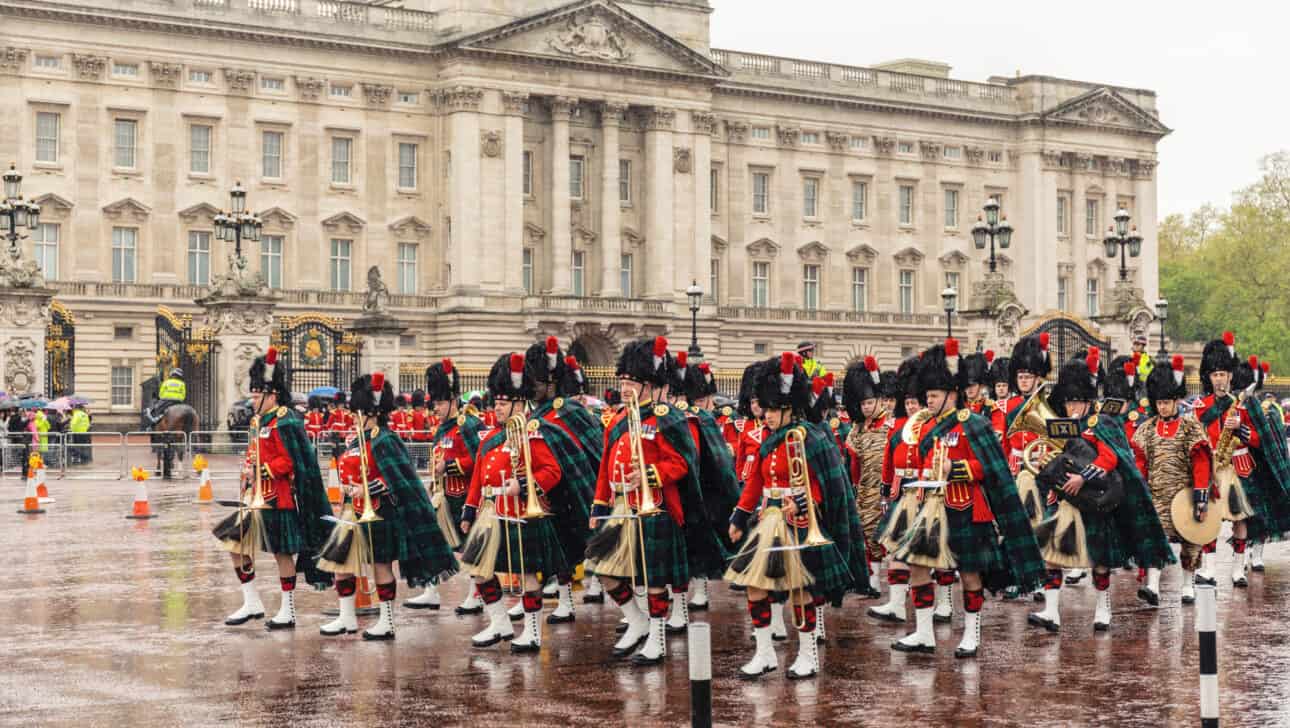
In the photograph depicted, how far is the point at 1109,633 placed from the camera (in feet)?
50.6

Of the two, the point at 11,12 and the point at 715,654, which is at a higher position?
the point at 11,12

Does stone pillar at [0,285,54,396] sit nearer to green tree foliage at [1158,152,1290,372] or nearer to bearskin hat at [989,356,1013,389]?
bearskin hat at [989,356,1013,389]

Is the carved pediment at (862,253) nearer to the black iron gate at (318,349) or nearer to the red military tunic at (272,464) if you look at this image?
the black iron gate at (318,349)

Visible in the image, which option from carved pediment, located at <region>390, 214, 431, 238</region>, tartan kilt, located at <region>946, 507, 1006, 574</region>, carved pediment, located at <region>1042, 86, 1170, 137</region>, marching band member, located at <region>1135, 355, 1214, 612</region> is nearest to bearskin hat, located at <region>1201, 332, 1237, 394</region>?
marching band member, located at <region>1135, 355, 1214, 612</region>

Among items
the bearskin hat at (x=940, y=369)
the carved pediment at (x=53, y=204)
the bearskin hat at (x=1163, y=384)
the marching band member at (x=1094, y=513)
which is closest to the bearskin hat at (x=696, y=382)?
the bearskin hat at (x=940, y=369)

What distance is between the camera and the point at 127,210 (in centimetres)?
6309

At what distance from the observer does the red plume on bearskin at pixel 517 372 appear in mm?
14844

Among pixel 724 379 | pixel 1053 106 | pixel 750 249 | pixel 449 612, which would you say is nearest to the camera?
pixel 449 612

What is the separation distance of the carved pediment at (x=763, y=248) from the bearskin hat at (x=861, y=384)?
59.1 m

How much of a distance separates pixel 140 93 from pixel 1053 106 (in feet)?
132

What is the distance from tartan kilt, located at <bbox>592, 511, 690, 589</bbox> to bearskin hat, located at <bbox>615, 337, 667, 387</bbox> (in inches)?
39.6

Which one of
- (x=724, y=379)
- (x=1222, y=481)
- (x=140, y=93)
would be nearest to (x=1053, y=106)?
(x=724, y=379)

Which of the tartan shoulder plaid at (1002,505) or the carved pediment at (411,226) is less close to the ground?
the carved pediment at (411,226)

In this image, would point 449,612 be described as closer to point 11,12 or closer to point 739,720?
point 739,720
